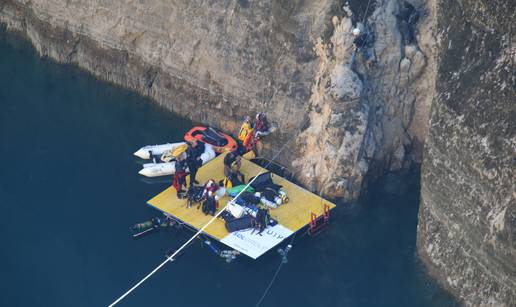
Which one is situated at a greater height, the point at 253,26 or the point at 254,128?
the point at 253,26

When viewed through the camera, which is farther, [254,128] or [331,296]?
[254,128]

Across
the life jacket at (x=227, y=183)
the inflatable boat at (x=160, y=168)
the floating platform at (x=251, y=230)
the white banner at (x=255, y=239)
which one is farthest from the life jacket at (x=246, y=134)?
the white banner at (x=255, y=239)

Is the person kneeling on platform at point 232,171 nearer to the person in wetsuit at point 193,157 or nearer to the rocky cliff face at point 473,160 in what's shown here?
the person in wetsuit at point 193,157

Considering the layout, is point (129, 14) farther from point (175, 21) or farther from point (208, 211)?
point (208, 211)

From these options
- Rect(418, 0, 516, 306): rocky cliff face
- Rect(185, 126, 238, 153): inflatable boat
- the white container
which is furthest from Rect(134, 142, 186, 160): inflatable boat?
Rect(418, 0, 516, 306): rocky cliff face

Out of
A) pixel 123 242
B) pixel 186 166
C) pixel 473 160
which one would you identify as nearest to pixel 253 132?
pixel 186 166

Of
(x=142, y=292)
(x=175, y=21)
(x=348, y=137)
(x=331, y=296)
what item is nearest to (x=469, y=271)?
(x=331, y=296)
